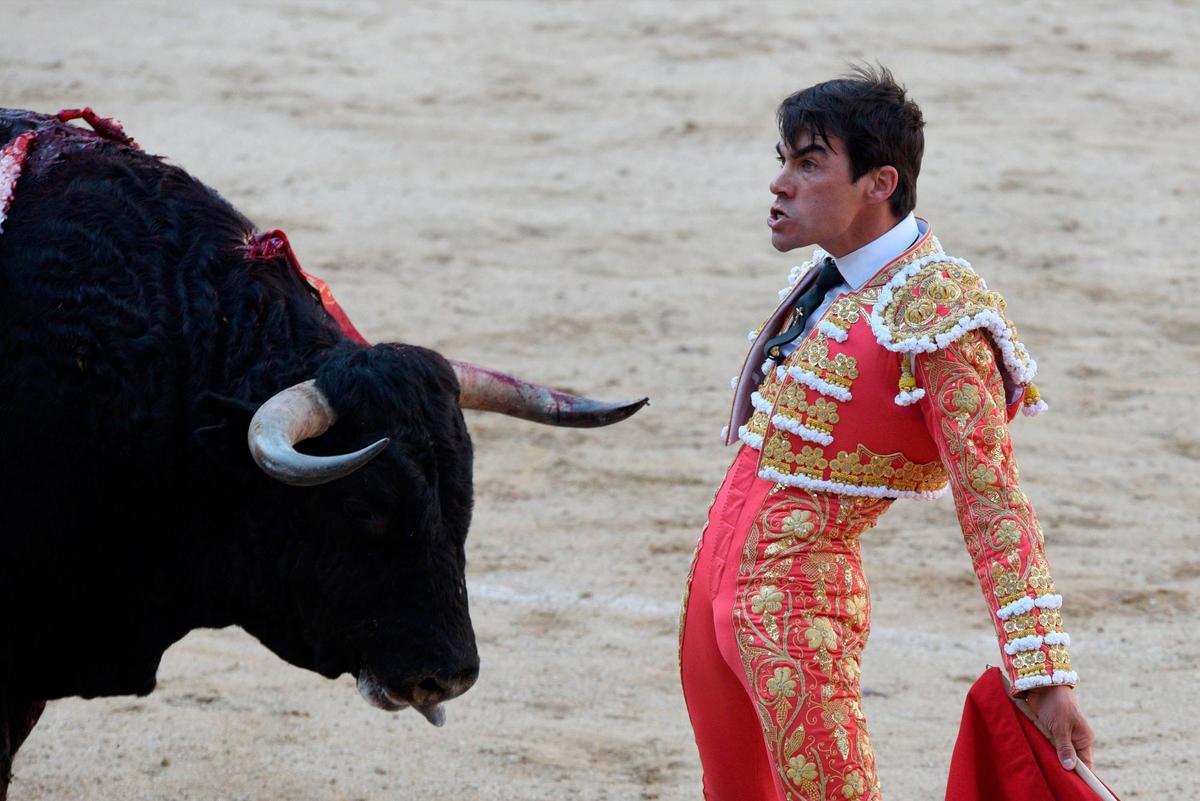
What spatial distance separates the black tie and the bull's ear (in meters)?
0.85

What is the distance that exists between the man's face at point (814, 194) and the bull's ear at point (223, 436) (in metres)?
0.93

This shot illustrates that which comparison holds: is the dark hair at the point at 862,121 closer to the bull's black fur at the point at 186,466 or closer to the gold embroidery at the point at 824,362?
the gold embroidery at the point at 824,362

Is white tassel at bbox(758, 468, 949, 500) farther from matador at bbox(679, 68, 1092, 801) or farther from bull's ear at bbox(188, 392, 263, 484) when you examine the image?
bull's ear at bbox(188, 392, 263, 484)

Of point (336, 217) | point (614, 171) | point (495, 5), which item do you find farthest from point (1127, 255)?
point (495, 5)

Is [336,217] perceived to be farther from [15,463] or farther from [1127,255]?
[15,463]

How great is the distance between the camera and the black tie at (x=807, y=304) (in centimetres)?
Answer: 271

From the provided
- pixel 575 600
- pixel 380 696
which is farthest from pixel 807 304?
pixel 575 600

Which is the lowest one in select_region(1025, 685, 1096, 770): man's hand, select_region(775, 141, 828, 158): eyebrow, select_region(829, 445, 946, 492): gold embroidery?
select_region(1025, 685, 1096, 770): man's hand

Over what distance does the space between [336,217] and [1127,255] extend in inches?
123

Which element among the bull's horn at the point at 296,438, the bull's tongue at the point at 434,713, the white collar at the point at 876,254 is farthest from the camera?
the bull's tongue at the point at 434,713

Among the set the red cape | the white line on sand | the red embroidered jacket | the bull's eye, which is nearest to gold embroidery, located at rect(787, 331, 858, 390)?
the red embroidered jacket

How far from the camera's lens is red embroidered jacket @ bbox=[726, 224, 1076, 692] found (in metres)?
2.40

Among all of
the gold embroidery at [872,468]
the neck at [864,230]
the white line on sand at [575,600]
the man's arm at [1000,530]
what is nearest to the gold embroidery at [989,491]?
the man's arm at [1000,530]

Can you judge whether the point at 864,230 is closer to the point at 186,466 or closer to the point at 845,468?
the point at 845,468
